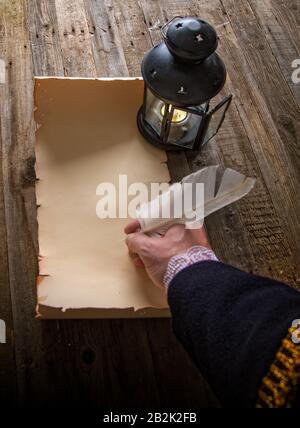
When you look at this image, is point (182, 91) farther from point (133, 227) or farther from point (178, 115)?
point (133, 227)

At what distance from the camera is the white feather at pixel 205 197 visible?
83 centimetres

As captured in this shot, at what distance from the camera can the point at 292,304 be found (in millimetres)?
578

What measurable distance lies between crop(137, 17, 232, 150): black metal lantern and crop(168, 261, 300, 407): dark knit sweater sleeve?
342mm

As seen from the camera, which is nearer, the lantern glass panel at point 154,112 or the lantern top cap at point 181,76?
the lantern top cap at point 181,76

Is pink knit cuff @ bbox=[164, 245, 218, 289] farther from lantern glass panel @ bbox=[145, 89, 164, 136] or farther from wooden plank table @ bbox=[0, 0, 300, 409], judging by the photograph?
lantern glass panel @ bbox=[145, 89, 164, 136]

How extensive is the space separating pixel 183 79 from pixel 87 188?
309 millimetres

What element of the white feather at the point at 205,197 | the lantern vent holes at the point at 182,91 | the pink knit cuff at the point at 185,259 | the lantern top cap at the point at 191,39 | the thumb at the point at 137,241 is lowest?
the thumb at the point at 137,241

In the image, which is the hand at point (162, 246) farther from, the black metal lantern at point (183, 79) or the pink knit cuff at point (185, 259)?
the black metal lantern at point (183, 79)

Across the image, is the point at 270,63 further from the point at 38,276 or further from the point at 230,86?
the point at 38,276

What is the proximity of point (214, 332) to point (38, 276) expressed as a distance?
0.40m

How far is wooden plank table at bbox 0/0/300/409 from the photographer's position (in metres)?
0.82

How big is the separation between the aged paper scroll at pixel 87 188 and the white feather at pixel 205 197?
106mm

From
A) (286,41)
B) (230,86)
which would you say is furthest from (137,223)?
(286,41)

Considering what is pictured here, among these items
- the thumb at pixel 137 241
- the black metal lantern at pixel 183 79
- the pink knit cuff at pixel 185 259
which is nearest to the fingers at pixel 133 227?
the thumb at pixel 137 241
